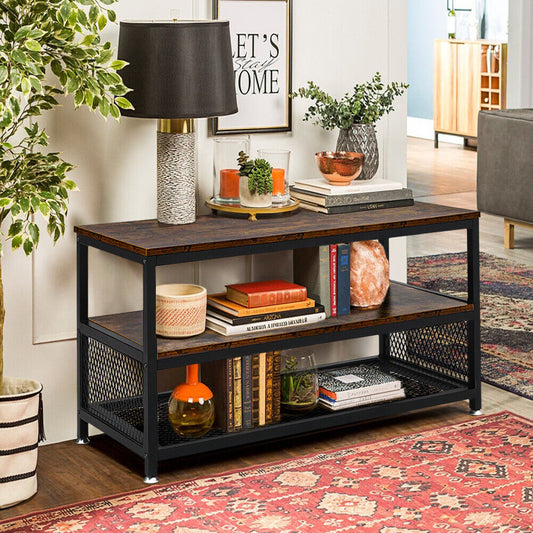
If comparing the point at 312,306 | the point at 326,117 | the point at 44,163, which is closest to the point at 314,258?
the point at 312,306

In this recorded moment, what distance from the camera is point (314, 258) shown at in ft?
10.3

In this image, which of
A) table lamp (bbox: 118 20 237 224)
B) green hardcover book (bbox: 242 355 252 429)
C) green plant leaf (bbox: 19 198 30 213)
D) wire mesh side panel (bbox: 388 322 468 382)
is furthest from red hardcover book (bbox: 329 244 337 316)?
green plant leaf (bbox: 19 198 30 213)

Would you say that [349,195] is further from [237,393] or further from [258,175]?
[237,393]

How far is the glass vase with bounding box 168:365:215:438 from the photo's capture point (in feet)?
9.39

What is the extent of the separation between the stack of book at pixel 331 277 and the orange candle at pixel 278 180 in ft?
0.67

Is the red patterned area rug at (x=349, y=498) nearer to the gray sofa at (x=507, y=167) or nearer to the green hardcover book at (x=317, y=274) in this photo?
the green hardcover book at (x=317, y=274)

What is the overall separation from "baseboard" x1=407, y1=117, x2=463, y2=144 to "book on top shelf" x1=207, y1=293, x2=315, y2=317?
7.67 m

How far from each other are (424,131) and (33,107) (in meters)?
8.46

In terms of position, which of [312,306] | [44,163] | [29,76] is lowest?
[312,306]

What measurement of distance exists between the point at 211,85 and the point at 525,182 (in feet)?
10.3

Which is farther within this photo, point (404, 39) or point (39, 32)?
point (404, 39)

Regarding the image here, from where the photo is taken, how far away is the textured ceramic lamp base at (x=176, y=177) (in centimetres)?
291

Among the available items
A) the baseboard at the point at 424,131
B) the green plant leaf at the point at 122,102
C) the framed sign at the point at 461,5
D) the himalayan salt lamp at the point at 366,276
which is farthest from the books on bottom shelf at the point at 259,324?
the framed sign at the point at 461,5

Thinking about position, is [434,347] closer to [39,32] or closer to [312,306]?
[312,306]
